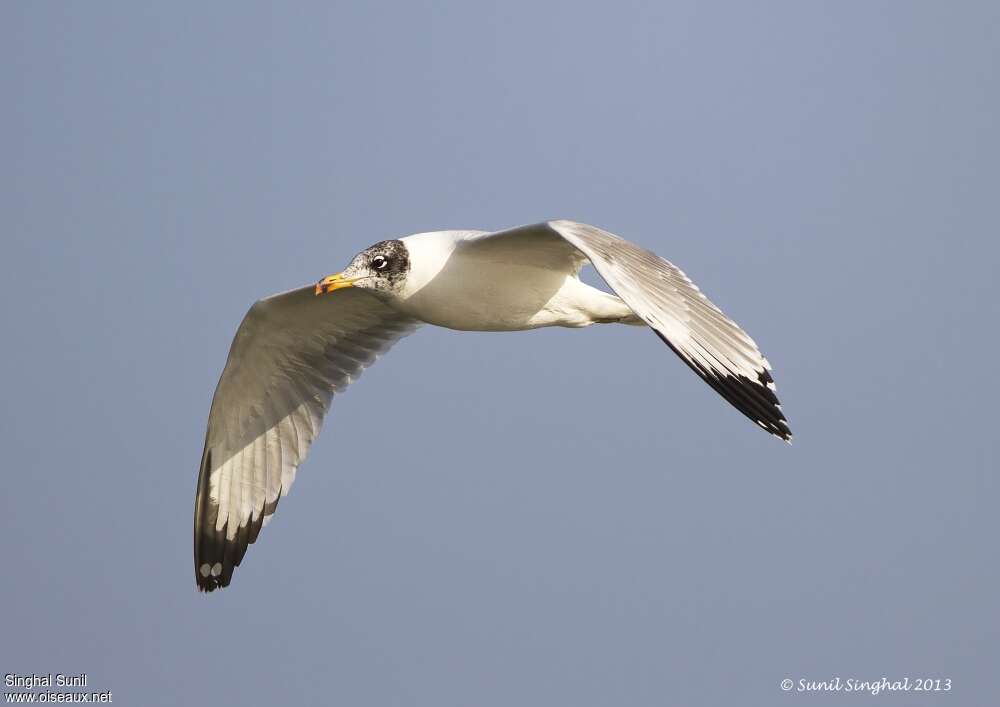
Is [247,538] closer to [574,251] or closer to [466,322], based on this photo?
[466,322]

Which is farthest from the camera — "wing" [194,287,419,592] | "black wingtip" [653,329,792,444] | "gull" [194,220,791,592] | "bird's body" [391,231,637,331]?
"wing" [194,287,419,592]

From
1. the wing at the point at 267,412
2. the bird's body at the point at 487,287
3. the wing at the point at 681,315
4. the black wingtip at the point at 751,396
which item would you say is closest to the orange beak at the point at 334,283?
the bird's body at the point at 487,287

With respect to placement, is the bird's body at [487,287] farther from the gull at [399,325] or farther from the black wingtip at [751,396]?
the black wingtip at [751,396]

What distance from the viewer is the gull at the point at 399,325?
18.3ft

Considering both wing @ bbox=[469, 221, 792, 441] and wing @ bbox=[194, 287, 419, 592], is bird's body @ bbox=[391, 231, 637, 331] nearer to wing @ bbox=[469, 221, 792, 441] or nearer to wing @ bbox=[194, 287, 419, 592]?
wing @ bbox=[469, 221, 792, 441]

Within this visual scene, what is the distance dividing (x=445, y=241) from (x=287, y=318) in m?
1.41

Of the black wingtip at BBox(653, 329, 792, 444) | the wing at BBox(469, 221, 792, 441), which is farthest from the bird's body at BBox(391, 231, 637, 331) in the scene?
the black wingtip at BBox(653, 329, 792, 444)

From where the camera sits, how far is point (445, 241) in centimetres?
648

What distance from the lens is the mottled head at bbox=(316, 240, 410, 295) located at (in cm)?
633

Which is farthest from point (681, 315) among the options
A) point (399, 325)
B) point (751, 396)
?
point (399, 325)

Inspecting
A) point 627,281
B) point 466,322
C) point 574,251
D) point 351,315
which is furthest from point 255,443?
point 627,281

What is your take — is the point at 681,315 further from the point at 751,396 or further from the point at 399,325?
the point at 399,325

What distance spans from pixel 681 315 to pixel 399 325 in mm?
2526

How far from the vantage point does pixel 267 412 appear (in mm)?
7902
